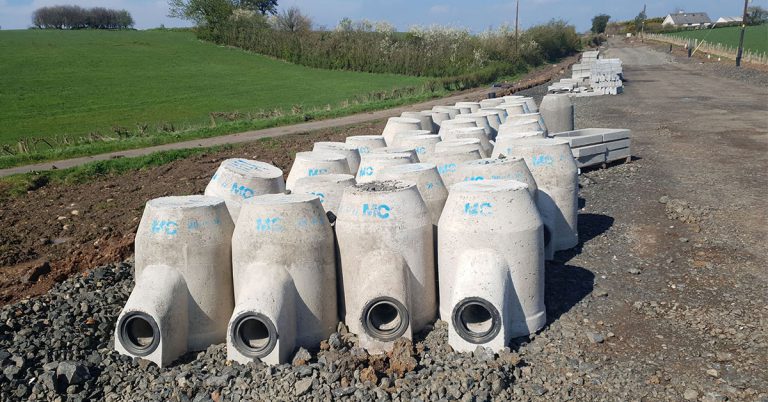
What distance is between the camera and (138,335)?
21.1 feet

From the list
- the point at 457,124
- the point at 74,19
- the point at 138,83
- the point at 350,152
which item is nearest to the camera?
the point at 350,152

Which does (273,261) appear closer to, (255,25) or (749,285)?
(749,285)

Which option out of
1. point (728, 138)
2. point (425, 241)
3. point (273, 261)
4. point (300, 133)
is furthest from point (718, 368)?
point (300, 133)

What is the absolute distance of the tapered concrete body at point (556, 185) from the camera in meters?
8.51

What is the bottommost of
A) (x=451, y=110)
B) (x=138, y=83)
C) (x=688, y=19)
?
(x=688, y=19)

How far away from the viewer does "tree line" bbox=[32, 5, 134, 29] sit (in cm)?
9546

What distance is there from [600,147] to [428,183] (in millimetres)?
7153

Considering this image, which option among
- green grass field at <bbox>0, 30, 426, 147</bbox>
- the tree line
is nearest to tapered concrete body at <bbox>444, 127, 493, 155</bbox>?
green grass field at <bbox>0, 30, 426, 147</bbox>

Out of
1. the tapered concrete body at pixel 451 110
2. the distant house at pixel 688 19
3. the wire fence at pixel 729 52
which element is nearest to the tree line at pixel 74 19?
the wire fence at pixel 729 52

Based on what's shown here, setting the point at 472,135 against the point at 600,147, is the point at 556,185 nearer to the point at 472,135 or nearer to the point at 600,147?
the point at 472,135

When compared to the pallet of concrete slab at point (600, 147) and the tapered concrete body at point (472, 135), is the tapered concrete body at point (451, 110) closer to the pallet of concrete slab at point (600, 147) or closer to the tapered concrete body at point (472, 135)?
the pallet of concrete slab at point (600, 147)

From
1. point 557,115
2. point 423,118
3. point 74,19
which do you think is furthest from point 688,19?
point 423,118

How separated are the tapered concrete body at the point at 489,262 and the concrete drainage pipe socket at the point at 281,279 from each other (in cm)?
118

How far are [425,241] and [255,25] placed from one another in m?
63.0
